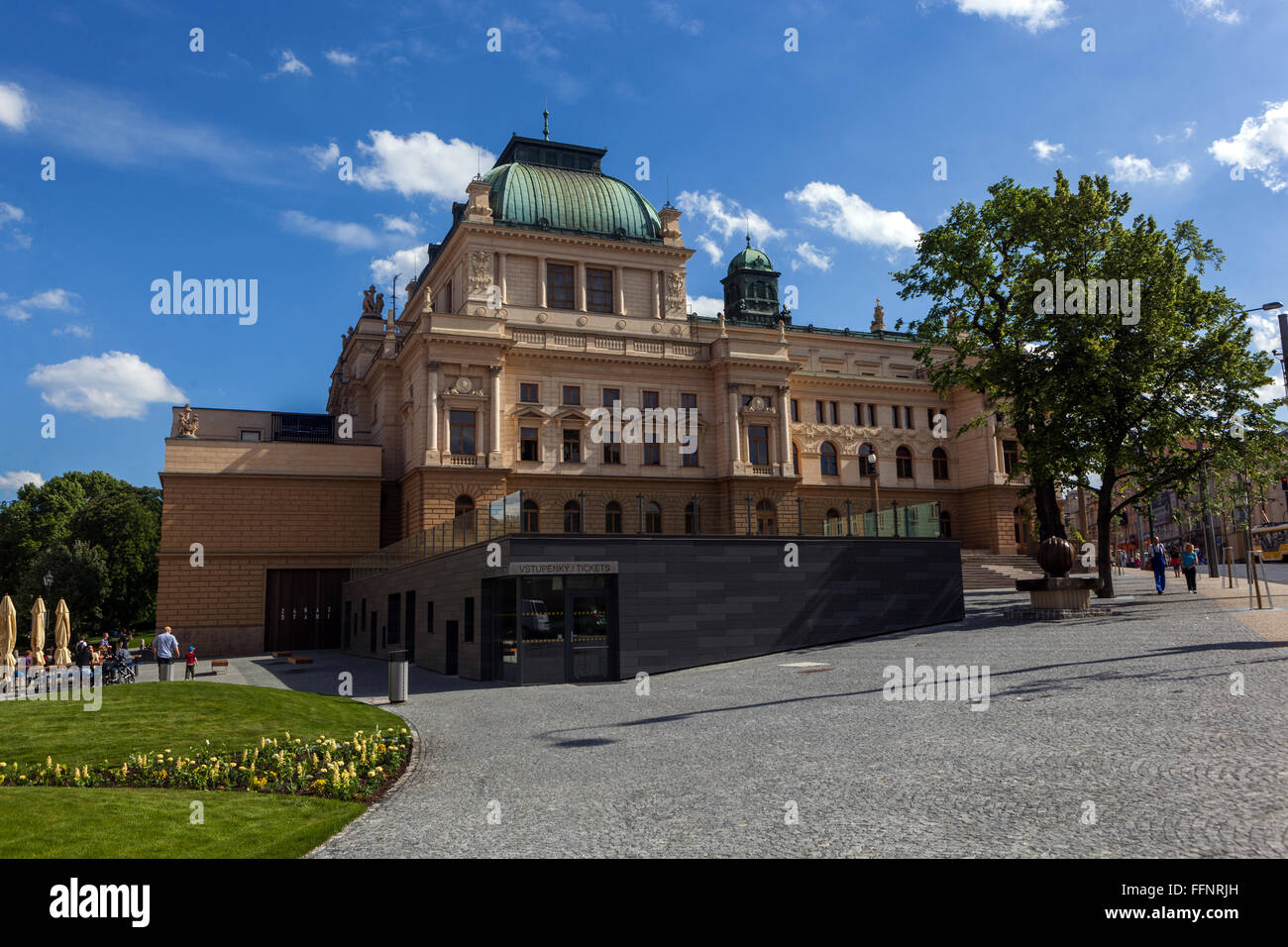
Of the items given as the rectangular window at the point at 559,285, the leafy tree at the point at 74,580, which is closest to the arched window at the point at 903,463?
the rectangular window at the point at 559,285

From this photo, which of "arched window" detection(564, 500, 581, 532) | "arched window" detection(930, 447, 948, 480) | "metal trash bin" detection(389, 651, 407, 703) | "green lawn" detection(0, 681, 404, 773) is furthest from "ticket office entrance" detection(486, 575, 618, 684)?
"arched window" detection(930, 447, 948, 480)

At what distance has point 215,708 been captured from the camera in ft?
57.8

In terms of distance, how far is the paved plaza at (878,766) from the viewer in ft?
28.5

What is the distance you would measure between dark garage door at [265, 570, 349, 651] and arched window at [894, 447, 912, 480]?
131ft

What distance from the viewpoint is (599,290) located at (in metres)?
55.9

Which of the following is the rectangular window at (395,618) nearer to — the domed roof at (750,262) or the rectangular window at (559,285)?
the rectangular window at (559,285)

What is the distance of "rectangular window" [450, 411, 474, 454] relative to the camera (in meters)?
49.1

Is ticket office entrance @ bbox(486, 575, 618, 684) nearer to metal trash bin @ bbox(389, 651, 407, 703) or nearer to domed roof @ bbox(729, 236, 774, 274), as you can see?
metal trash bin @ bbox(389, 651, 407, 703)

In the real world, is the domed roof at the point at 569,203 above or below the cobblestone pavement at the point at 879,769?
above

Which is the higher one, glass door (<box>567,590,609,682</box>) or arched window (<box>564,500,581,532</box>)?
arched window (<box>564,500,581,532</box>)

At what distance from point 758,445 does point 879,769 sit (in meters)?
44.3

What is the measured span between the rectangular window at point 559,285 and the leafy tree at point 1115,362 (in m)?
26.8
